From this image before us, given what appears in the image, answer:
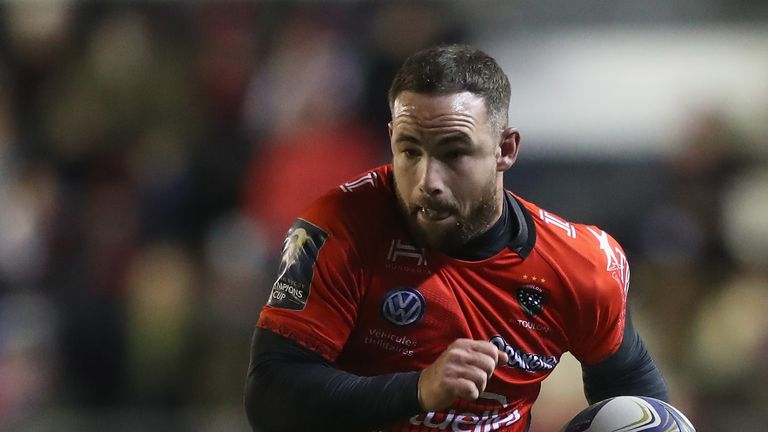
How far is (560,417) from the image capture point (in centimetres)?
673

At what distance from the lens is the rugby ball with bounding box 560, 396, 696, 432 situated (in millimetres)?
3912

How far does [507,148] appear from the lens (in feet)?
12.5

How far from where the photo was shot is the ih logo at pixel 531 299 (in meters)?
3.86

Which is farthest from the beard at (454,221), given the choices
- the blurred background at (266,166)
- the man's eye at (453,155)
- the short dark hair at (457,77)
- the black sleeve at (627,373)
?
the blurred background at (266,166)

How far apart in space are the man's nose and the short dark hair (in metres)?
0.20

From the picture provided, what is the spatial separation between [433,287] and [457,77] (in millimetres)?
611

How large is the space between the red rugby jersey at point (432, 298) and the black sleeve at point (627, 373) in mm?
82

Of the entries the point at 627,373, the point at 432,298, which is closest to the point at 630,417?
the point at 627,373

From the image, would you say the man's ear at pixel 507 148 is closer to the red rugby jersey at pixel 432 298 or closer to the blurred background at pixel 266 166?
the red rugby jersey at pixel 432 298

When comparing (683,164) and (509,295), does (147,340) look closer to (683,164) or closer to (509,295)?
(683,164)

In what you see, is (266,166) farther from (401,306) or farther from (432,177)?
(432,177)

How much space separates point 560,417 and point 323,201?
10.9 feet

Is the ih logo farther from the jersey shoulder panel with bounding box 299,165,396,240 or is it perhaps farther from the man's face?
the jersey shoulder panel with bounding box 299,165,396,240

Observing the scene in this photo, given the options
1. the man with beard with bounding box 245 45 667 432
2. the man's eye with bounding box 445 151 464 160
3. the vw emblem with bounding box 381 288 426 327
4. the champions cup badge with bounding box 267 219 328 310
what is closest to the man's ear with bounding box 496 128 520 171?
the man with beard with bounding box 245 45 667 432
